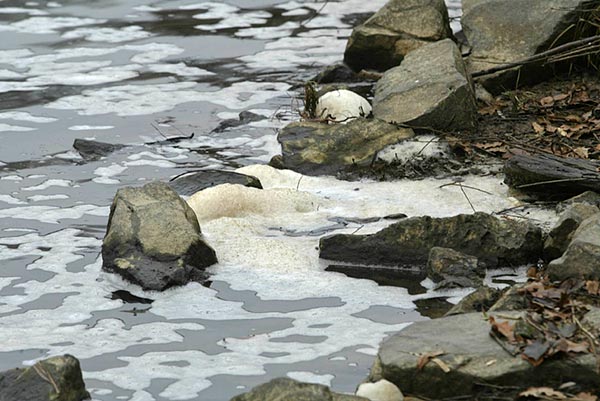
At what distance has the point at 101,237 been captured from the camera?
7199 millimetres

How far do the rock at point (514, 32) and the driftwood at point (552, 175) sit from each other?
202cm

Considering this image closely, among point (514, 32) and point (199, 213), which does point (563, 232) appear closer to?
point (199, 213)

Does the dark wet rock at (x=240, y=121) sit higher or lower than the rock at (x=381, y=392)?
lower

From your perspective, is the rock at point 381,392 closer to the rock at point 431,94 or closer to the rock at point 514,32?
the rock at point 431,94

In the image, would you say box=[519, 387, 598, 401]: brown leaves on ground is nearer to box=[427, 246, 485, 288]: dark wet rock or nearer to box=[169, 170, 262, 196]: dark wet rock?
box=[427, 246, 485, 288]: dark wet rock

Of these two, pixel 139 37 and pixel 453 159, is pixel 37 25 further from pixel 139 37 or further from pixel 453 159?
pixel 453 159

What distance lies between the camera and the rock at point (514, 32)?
954cm

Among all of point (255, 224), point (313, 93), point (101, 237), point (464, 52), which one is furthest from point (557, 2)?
point (101, 237)

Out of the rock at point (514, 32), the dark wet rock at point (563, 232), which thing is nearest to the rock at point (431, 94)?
the rock at point (514, 32)

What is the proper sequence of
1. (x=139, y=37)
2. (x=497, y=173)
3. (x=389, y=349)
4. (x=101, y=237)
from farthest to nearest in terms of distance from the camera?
(x=139, y=37), (x=497, y=173), (x=101, y=237), (x=389, y=349)

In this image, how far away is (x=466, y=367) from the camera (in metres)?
4.77

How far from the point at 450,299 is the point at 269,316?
933 mm

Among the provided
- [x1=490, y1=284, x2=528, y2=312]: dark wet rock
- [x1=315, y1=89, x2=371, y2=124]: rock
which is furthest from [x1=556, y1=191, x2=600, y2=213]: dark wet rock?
[x1=315, y1=89, x2=371, y2=124]: rock

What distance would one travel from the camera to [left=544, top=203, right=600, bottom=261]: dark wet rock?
6352mm
